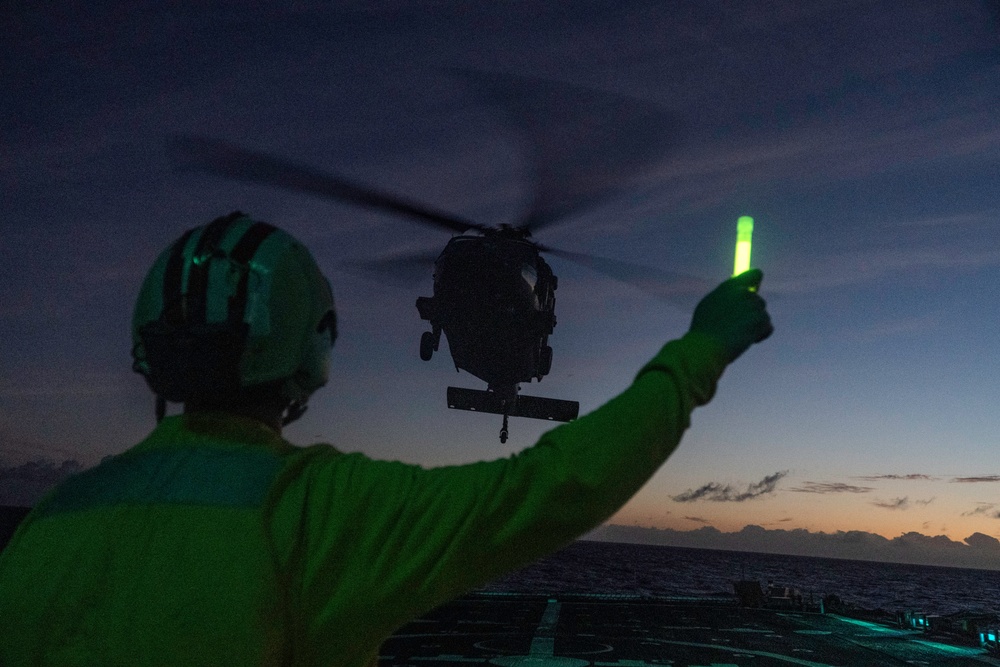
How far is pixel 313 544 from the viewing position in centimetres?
151

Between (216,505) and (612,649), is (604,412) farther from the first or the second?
(612,649)

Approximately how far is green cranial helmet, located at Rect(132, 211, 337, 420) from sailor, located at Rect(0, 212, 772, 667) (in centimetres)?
19

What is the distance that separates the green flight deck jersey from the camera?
4.68ft

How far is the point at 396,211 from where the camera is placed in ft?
45.6

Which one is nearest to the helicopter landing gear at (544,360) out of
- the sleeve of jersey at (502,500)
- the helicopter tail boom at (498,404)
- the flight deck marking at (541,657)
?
the helicopter tail boom at (498,404)

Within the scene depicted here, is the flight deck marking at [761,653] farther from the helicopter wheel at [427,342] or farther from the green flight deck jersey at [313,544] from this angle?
the green flight deck jersey at [313,544]

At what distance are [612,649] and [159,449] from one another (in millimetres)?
22372

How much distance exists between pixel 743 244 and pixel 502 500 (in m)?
1.13

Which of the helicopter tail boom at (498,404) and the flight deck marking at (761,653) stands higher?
the helicopter tail boom at (498,404)

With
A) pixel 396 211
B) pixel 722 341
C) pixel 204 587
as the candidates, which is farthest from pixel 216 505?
pixel 396 211

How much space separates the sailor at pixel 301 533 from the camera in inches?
56.3

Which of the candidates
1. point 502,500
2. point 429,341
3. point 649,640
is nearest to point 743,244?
point 502,500

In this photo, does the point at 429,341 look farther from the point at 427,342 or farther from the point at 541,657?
the point at 541,657

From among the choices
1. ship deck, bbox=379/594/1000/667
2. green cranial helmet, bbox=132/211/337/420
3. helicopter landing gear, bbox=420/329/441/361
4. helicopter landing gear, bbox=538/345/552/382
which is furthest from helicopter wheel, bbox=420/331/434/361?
green cranial helmet, bbox=132/211/337/420
